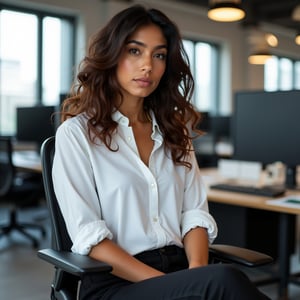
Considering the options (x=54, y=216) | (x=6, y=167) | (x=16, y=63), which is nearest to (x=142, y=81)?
(x=54, y=216)

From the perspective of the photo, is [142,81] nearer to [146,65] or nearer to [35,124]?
[146,65]

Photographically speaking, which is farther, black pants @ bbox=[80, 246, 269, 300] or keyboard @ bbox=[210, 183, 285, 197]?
keyboard @ bbox=[210, 183, 285, 197]

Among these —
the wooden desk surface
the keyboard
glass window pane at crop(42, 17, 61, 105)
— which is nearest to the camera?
the wooden desk surface

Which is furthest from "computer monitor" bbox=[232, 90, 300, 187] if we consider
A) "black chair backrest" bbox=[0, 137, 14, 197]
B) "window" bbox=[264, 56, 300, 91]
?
"window" bbox=[264, 56, 300, 91]

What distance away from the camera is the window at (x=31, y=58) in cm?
662

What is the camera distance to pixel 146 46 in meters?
1.66

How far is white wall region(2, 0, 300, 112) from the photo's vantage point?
7.14 meters

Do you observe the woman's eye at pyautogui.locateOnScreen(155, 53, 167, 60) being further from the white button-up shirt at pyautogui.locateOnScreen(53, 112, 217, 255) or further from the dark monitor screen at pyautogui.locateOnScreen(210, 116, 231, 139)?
the dark monitor screen at pyautogui.locateOnScreen(210, 116, 231, 139)

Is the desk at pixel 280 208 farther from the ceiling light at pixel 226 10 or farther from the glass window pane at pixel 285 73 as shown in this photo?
the glass window pane at pixel 285 73

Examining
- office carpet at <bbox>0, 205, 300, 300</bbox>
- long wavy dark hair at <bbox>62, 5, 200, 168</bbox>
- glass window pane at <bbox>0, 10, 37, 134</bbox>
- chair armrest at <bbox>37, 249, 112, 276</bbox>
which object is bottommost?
office carpet at <bbox>0, 205, 300, 300</bbox>

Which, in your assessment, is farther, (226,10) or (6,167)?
(226,10)

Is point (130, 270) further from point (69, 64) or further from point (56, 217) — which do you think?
point (69, 64)

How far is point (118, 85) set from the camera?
1.69m

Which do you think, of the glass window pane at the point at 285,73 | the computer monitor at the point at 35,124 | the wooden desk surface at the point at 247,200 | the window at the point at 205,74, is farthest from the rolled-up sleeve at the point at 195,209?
the glass window pane at the point at 285,73
